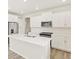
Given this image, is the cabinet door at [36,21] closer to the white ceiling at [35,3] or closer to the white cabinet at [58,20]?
the white ceiling at [35,3]

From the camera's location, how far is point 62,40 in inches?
164

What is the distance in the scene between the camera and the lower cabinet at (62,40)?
3.96m

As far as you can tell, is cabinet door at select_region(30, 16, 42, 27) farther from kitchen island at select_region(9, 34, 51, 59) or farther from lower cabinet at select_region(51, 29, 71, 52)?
kitchen island at select_region(9, 34, 51, 59)

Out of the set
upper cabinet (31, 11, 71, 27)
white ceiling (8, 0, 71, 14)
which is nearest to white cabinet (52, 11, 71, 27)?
upper cabinet (31, 11, 71, 27)

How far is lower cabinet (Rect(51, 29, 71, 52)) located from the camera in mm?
3957

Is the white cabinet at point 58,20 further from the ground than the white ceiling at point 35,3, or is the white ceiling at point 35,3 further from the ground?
the white ceiling at point 35,3

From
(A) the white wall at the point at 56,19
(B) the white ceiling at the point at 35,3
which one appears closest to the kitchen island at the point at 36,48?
(A) the white wall at the point at 56,19

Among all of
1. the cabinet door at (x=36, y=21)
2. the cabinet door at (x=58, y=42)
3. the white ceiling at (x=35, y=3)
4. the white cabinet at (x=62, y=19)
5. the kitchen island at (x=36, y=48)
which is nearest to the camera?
the kitchen island at (x=36, y=48)

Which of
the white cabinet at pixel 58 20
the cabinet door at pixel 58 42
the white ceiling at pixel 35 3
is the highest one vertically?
the white ceiling at pixel 35 3

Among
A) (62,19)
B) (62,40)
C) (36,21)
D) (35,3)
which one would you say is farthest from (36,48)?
(36,21)

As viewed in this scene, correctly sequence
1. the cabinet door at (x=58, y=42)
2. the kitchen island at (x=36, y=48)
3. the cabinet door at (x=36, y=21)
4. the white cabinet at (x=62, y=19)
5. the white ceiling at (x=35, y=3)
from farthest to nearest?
the cabinet door at (x=36, y=21), the cabinet door at (x=58, y=42), the white cabinet at (x=62, y=19), the white ceiling at (x=35, y=3), the kitchen island at (x=36, y=48)
